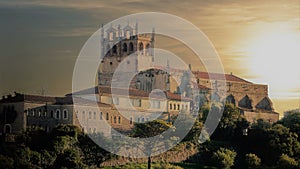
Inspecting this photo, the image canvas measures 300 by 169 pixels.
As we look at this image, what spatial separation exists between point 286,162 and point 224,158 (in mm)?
1376

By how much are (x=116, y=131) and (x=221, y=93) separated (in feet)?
23.8

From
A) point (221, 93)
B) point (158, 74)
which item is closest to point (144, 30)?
point (158, 74)

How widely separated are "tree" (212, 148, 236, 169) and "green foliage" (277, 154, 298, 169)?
1.07 metres

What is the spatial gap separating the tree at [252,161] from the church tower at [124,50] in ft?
23.5

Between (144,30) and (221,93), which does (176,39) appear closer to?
(144,30)

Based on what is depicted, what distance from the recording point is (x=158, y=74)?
25.1 metres

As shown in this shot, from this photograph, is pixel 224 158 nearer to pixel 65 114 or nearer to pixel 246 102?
pixel 65 114

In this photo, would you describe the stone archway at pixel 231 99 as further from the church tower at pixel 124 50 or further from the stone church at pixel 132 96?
the church tower at pixel 124 50

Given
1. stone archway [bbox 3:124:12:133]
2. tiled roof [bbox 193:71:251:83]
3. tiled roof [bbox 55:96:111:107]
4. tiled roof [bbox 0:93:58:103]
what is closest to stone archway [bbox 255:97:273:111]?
tiled roof [bbox 193:71:251:83]

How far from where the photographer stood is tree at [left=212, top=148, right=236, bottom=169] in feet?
62.0

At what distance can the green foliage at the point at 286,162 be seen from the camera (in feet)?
60.7

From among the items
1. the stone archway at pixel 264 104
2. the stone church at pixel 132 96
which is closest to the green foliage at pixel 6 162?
the stone church at pixel 132 96

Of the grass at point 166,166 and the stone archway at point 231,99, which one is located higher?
the stone archway at point 231,99

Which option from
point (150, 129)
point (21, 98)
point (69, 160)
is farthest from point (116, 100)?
point (69, 160)
